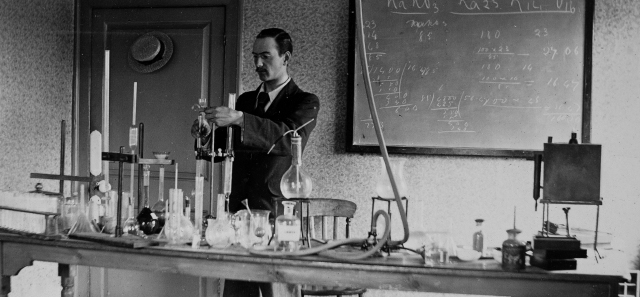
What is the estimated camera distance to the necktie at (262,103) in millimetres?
2719

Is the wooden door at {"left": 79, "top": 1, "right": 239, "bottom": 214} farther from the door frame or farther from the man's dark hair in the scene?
the man's dark hair

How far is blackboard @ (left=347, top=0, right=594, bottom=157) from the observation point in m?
3.11

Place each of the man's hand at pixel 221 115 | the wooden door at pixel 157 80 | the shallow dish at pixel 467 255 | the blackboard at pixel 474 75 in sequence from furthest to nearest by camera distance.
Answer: the wooden door at pixel 157 80
the blackboard at pixel 474 75
the man's hand at pixel 221 115
the shallow dish at pixel 467 255

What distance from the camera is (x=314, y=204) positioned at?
2.41 m

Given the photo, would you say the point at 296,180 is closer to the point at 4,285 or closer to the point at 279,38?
the point at 279,38

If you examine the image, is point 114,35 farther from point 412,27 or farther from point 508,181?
point 508,181

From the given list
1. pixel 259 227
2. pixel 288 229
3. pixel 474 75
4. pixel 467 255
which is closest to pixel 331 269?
pixel 288 229

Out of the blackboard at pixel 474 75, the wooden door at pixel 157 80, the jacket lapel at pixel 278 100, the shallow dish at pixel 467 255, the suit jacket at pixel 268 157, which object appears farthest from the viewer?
the wooden door at pixel 157 80

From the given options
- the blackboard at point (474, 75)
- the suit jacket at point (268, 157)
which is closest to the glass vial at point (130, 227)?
the suit jacket at point (268, 157)

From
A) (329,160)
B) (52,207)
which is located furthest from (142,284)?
(52,207)

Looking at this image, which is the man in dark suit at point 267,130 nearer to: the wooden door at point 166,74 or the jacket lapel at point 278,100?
the jacket lapel at point 278,100

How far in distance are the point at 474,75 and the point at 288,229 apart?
1682mm

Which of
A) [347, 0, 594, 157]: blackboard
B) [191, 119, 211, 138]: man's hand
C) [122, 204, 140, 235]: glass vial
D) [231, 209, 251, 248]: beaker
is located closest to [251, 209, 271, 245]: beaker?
[231, 209, 251, 248]: beaker

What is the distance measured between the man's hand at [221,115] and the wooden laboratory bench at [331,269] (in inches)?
17.6
